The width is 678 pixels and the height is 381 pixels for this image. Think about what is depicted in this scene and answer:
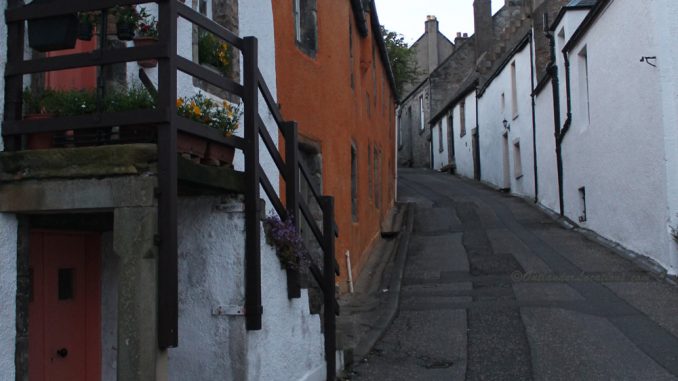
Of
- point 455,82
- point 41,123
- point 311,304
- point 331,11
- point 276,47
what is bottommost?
point 311,304

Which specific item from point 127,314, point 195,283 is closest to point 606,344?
point 195,283

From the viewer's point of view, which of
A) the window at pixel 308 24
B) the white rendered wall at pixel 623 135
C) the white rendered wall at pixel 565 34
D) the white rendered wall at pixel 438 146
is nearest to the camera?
the window at pixel 308 24

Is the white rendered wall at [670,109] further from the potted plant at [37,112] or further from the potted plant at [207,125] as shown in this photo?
the potted plant at [37,112]

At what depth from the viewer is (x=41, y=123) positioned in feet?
15.1

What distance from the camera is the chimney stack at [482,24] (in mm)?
36625

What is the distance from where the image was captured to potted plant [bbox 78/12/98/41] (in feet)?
16.3

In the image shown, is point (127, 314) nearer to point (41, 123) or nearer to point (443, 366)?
point (41, 123)

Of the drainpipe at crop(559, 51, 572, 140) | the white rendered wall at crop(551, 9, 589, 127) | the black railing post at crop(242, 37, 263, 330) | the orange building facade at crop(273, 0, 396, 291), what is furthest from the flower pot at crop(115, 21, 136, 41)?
the white rendered wall at crop(551, 9, 589, 127)

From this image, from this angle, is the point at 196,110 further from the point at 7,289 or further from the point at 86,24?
the point at 7,289

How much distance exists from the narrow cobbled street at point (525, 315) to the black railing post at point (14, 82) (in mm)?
4236

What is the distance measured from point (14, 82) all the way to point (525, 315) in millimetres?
7326

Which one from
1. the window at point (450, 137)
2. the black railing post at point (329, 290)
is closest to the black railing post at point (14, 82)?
the black railing post at point (329, 290)

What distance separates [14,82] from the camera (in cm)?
476

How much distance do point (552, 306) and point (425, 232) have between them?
27.4 feet
